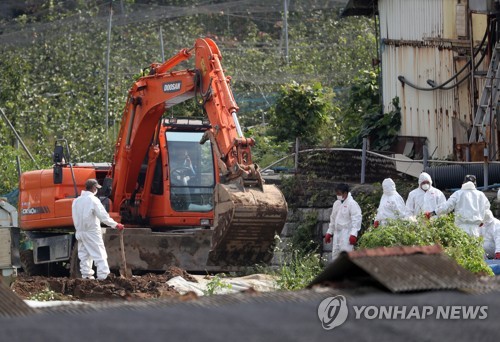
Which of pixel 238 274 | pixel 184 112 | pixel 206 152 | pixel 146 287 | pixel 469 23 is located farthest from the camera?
pixel 184 112

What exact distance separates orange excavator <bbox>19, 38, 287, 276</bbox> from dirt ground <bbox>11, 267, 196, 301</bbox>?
1.18 meters

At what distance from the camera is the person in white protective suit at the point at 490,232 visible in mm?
15875

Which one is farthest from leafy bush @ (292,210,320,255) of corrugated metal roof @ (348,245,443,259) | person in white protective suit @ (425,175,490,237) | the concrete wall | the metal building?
corrugated metal roof @ (348,245,443,259)

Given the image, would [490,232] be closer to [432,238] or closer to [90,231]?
[432,238]

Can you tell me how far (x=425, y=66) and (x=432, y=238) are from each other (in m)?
10.2

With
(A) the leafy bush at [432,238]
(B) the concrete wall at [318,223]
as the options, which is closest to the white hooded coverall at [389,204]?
(B) the concrete wall at [318,223]

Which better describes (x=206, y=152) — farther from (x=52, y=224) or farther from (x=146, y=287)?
(x=146, y=287)

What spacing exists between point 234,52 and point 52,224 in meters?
20.0

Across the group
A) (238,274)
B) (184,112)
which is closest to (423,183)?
(238,274)

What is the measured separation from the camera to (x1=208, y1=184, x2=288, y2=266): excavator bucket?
14.9 m

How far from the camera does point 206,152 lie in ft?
59.1

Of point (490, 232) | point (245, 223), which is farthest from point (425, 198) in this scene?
point (245, 223)

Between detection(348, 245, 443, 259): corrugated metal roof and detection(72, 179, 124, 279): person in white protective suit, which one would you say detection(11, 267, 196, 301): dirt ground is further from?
detection(348, 245, 443, 259): corrugated metal roof

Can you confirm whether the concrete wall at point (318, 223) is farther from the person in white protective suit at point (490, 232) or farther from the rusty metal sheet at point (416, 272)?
the rusty metal sheet at point (416, 272)
